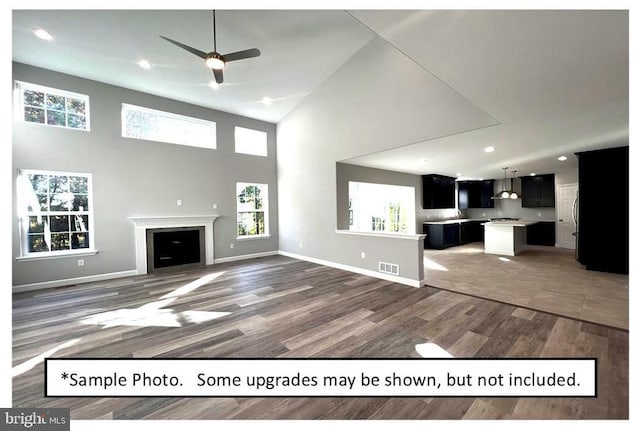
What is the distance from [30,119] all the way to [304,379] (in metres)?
6.15

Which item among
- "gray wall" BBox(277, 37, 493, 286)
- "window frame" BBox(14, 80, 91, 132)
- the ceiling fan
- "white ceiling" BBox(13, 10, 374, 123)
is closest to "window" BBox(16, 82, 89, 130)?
"window frame" BBox(14, 80, 91, 132)

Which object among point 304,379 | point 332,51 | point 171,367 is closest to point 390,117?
point 332,51

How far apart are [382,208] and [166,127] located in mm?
6111

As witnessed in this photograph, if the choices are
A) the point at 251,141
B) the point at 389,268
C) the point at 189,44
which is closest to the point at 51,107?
the point at 189,44

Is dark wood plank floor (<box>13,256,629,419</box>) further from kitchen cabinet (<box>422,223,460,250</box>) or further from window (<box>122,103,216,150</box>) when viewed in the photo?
kitchen cabinet (<box>422,223,460,250</box>)

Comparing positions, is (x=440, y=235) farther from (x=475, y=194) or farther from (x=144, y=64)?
(x=144, y=64)

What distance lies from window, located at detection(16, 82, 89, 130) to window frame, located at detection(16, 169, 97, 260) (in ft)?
2.90

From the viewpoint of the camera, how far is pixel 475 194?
29.3 feet

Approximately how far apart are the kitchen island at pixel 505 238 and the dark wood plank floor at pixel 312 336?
4.24 meters

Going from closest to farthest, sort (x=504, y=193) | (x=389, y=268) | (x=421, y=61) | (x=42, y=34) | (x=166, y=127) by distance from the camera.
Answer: (x=421, y=61)
(x=42, y=34)
(x=389, y=268)
(x=166, y=127)
(x=504, y=193)

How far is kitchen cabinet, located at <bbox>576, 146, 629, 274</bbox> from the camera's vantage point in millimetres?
4312

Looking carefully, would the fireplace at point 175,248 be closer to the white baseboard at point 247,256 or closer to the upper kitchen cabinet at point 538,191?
the white baseboard at point 247,256

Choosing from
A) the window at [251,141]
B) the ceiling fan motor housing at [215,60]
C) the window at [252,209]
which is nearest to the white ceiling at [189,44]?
the ceiling fan motor housing at [215,60]

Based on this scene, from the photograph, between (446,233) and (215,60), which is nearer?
(215,60)
